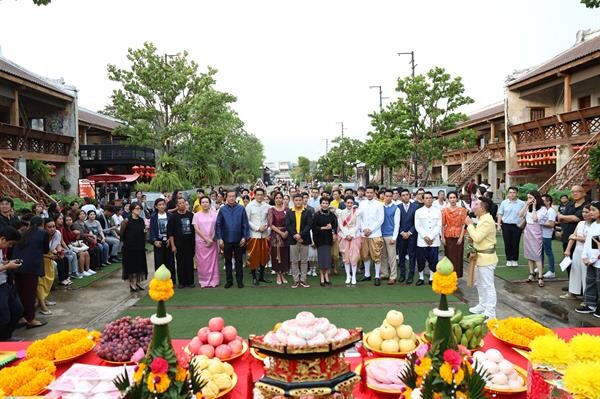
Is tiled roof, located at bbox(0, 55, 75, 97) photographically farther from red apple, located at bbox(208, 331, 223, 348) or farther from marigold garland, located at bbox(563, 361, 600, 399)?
marigold garland, located at bbox(563, 361, 600, 399)

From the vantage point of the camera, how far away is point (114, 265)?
11.3 m

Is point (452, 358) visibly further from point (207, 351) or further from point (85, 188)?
point (85, 188)

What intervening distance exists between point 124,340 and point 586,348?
2.90 m

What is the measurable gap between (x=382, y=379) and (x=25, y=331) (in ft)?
18.5

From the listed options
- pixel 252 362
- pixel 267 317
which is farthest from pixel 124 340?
pixel 267 317

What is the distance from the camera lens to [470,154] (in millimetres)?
32375

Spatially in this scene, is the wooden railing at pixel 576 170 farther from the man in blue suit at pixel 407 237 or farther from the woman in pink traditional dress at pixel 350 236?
the woman in pink traditional dress at pixel 350 236

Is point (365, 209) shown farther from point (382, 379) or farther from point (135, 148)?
point (135, 148)

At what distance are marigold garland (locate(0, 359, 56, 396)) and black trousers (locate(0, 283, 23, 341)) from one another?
9.83ft

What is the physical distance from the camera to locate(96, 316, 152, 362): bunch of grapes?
3141 mm

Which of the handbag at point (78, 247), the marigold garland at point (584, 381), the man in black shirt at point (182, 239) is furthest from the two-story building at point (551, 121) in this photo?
the marigold garland at point (584, 381)

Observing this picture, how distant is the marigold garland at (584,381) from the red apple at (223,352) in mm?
2158

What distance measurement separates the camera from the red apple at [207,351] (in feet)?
10.4

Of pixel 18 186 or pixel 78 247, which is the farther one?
pixel 18 186
